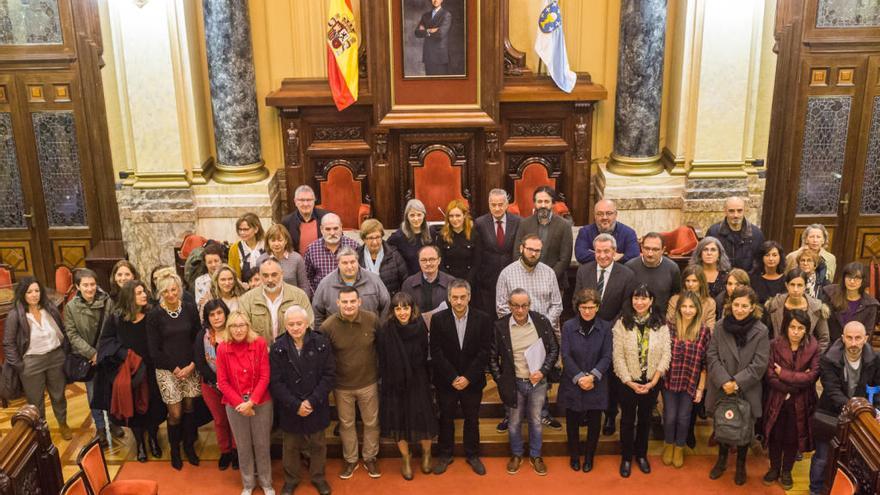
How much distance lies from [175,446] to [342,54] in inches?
156

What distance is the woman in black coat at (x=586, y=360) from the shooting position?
21.4 feet

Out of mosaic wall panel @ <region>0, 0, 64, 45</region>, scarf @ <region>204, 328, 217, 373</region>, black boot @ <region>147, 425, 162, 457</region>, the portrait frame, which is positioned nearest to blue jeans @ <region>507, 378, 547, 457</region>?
scarf @ <region>204, 328, 217, 373</region>

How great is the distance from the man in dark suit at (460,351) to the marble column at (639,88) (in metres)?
3.49

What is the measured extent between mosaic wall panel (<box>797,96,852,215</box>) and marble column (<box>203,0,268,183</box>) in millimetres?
5412

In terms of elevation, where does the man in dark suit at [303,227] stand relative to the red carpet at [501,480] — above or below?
above

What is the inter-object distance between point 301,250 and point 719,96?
4.20 metres

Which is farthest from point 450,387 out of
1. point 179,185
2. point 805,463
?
point 179,185

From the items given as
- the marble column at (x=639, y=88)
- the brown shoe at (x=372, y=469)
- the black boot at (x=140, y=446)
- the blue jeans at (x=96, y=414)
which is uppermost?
the marble column at (x=639, y=88)

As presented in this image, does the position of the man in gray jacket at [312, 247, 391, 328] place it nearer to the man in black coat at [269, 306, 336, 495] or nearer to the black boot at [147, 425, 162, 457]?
the man in black coat at [269, 306, 336, 495]

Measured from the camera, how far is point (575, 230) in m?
9.52

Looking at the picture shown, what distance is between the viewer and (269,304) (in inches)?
262

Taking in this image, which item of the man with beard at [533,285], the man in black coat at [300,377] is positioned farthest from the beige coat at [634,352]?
the man in black coat at [300,377]

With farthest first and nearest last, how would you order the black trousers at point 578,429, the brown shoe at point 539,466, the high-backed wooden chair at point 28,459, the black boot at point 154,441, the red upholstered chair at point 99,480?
the black boot at point 154,441 → the brown shoe at point 539,466 → the black trousers at point 578,429 → the red upholstered chair at point 99,480 → the high-backed wooden chair at point 28,459

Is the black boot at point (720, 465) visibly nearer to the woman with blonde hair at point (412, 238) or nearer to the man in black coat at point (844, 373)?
the man in black coat at point (844, 373)
